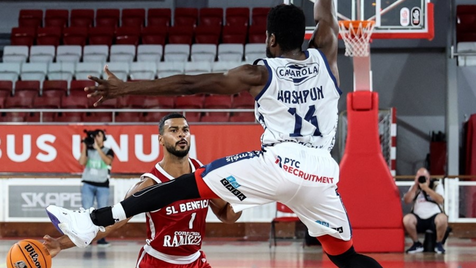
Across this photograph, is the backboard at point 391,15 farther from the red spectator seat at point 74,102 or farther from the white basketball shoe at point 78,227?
the red spectator seat at point 74,102

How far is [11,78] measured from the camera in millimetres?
16406

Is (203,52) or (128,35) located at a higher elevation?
(128,35)

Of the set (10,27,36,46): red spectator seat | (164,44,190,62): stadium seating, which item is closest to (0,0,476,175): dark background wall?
(164,44,190,62): stadium seating

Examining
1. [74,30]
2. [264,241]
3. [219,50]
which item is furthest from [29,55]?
[264,241]

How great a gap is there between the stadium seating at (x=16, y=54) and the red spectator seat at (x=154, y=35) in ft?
9.14

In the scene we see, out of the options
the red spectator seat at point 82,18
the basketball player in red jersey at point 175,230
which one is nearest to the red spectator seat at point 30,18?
the red spectator seat at point 82,18

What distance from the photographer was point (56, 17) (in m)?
19.0

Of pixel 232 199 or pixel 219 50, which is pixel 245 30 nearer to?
pixel 219 50

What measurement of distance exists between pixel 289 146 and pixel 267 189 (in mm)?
299

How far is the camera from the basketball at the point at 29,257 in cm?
482

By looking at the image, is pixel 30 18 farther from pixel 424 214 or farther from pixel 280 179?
pixel 280 179

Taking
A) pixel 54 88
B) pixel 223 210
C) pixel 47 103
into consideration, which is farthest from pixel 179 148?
pixel 54 88

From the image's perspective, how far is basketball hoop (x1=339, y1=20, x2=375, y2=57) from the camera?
31.4 ft

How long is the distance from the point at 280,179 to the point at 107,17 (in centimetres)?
1519
